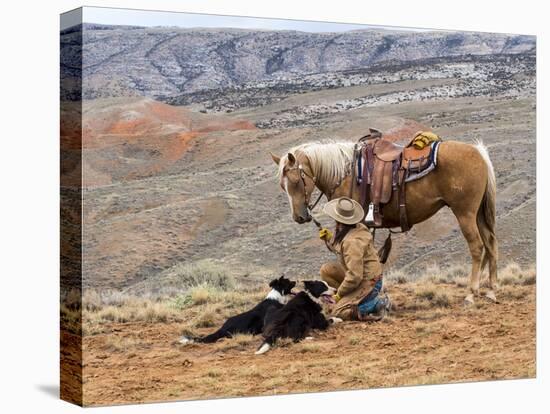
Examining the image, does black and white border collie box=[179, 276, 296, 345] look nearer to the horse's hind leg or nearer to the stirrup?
the stirrup

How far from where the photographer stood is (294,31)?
15.4 metres

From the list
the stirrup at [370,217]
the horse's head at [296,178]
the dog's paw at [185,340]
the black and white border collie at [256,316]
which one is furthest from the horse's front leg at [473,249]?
the dog's paw at [185,340]

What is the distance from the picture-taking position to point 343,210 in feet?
49.2

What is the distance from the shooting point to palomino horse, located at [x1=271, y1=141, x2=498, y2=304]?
1501 cm

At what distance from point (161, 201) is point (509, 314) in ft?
14.0

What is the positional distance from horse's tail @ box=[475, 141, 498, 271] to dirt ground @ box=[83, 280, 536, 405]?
18.9 inches

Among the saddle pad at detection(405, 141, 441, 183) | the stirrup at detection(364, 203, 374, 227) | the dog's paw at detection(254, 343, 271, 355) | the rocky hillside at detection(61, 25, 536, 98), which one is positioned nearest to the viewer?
the rocky hillside at detection(61, 25, 536, 98)

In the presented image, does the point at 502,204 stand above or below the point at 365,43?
below

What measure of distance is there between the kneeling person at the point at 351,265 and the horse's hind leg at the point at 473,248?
1.17 metres

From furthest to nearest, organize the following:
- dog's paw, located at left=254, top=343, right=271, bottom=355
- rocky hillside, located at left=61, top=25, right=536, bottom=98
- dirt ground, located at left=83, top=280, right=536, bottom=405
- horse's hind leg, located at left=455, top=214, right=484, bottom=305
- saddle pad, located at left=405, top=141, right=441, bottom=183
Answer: horse's hind leg, located at left=455, top=214, right=484, bottom=305
saddle pad, located at left=405, top=141, right=441, bottom=183
dog's paw, located at left=254, top=343, right=271, bottom=355
rocky hillside, located at left=61, top=25, right=536, bottom=98
dirt ground, located at left=83, top=280, right=536, bottom=405

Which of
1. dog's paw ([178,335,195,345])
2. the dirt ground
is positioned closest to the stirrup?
the dirt ground

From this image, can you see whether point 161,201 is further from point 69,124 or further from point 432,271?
point 432,271

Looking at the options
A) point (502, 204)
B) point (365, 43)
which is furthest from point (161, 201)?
point (502, 204)

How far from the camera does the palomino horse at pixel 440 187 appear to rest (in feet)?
49.2
